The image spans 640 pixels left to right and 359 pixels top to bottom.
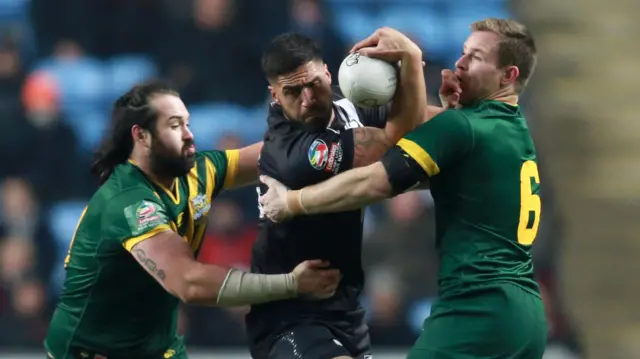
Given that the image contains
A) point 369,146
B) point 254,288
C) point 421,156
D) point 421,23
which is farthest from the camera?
point 421,23

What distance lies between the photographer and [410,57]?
5.64 metres

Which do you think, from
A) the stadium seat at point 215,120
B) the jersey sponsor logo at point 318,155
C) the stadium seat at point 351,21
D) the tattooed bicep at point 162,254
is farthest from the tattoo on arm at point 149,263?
the stadium seat at point 351,21

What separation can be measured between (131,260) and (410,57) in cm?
168

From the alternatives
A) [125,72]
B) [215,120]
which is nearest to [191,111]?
[215,120]

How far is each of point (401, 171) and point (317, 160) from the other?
1.28 feet

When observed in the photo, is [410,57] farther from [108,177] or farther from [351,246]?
[108,177]

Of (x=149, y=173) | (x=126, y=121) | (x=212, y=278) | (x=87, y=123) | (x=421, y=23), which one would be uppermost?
(x=126, y=121)

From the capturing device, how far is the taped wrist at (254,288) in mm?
5879

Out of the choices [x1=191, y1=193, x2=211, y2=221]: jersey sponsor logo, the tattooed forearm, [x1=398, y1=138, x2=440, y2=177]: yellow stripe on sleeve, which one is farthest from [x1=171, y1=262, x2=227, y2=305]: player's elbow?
[x1=398, y1=138, x2=440, y2=177]: yellow stripe on sleeve

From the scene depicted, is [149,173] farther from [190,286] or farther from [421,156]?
[421,156]

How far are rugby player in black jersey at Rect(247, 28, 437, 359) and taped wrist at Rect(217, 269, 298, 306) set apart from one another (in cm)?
15

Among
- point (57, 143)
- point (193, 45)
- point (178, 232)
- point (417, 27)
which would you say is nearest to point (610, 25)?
point (417, 27)

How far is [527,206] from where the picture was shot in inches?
228

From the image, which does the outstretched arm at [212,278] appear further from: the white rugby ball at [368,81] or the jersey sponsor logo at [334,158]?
the white rugby ball at [368,81]
